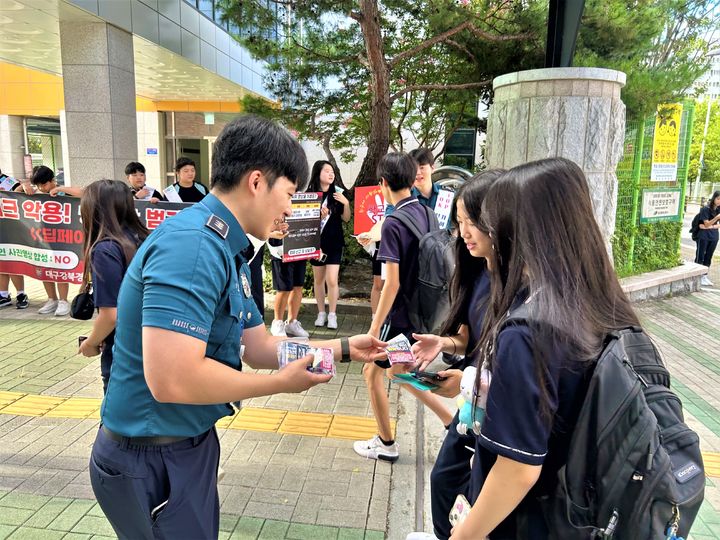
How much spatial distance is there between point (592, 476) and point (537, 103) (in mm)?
4820

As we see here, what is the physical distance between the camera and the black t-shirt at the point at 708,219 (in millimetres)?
9438

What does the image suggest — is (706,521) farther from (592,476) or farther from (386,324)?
(592,476)

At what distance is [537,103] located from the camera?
5.30 meters

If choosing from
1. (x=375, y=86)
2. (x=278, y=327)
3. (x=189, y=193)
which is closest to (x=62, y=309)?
(x=189, y=193)

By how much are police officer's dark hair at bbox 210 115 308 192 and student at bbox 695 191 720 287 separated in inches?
403

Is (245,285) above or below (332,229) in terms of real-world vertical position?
above

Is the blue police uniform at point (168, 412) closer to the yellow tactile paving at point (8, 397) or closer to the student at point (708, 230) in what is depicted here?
the yellow tactile paving at point (8, 397)

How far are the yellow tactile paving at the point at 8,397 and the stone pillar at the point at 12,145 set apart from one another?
59.7 ft

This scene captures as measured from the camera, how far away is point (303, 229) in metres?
5.70

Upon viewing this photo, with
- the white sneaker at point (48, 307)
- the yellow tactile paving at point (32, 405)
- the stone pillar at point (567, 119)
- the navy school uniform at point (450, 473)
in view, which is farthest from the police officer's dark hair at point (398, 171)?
the white sneaker at point (48, 307)

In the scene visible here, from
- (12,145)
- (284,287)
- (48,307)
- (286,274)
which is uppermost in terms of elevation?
(12,145)

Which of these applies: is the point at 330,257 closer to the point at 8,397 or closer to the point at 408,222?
the point at 408,222

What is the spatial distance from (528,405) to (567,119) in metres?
4.78

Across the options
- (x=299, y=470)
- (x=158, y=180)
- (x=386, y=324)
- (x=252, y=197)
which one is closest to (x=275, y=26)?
(x=386, y=324)
